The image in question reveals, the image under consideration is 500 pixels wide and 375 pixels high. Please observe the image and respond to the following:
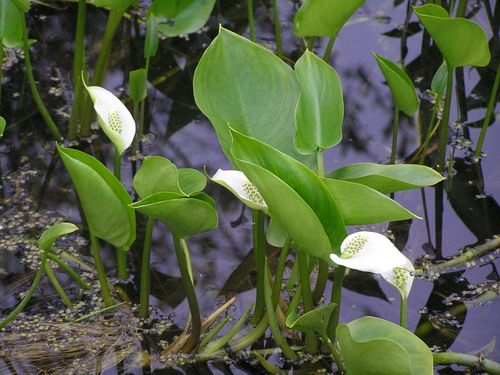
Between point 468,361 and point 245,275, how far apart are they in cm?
51

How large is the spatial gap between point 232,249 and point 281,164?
25.9 inches

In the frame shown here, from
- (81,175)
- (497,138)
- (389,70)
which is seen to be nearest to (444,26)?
(389,70)

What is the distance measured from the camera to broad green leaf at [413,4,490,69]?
1431 mm

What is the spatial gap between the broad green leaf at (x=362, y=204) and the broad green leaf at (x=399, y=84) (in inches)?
18.9

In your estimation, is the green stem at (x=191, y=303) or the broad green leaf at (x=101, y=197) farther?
the green stem at (x=191, y=303)

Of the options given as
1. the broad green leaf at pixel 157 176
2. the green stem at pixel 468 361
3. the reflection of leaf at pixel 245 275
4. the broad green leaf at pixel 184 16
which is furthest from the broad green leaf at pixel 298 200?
the broad green leaf at pixel 184 16

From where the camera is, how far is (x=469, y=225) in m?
1.76

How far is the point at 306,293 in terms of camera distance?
1.29 meters

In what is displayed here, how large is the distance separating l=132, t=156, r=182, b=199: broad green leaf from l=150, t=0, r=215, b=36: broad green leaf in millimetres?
993

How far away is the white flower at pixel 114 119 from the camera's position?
118 cm

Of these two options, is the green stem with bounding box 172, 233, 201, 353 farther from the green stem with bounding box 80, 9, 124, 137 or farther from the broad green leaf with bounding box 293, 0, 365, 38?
the green stem with bounding box 80, 9, 124, 137

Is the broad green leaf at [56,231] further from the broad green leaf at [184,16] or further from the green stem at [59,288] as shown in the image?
the broad green leaf at [184,16]

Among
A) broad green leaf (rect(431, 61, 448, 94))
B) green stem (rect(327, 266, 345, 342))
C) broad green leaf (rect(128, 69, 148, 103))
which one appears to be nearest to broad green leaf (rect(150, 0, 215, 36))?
broad green leaf (rect(128, 69, 148, 103))

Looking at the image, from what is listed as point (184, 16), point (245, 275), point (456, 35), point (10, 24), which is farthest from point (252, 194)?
point (184, 16)
